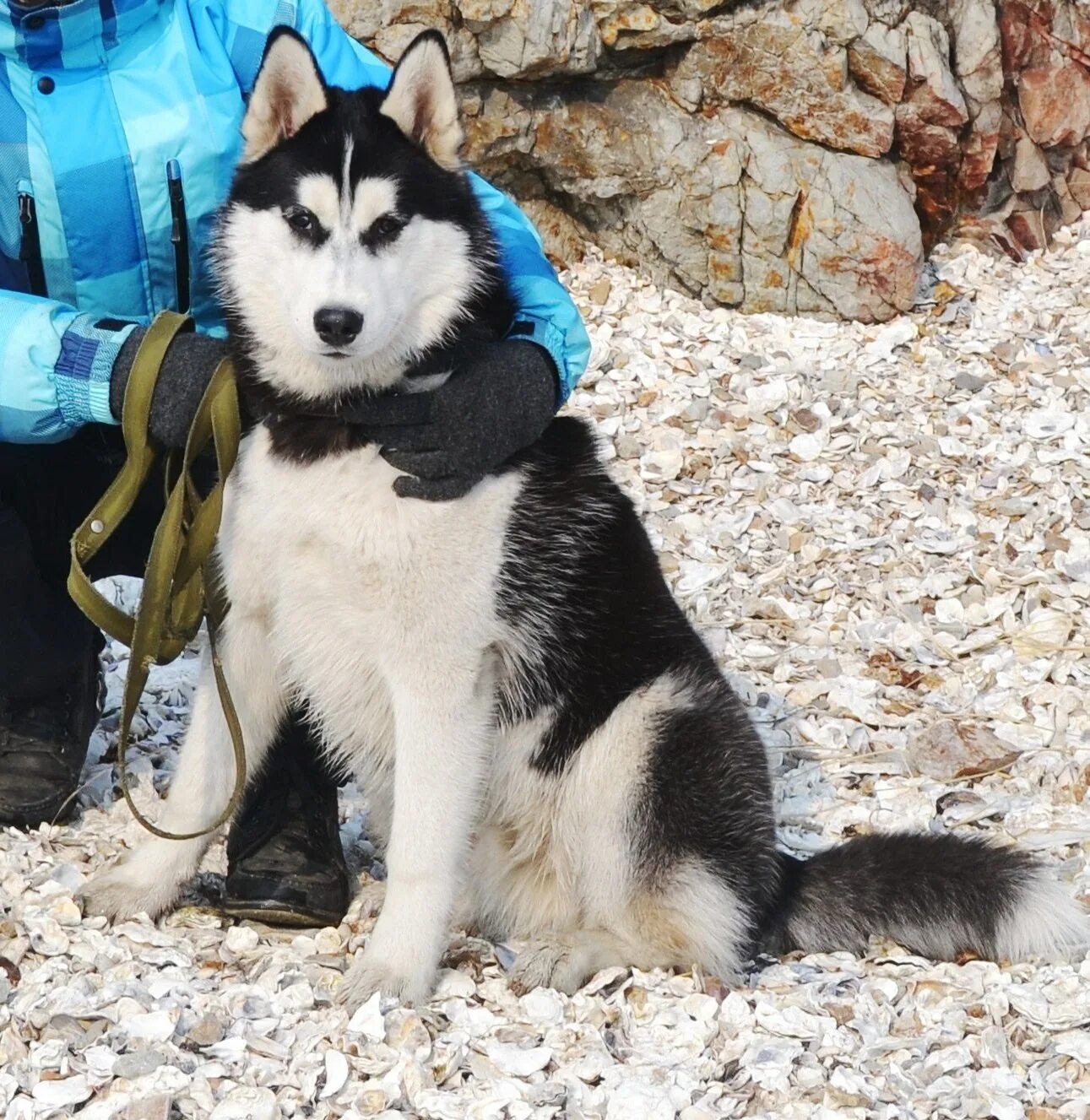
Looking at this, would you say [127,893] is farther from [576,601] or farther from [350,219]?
[350,219]

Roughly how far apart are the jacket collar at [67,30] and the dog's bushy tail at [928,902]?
85.6 inches

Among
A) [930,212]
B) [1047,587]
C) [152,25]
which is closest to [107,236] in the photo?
[152,25]

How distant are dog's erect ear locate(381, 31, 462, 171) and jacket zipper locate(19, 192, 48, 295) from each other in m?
0.77

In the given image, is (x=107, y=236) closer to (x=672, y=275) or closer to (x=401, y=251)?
(x=401, y=251)

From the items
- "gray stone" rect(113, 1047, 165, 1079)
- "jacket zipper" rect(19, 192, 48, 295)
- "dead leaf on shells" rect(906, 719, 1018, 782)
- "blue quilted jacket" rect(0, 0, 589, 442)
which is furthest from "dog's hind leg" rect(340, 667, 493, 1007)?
"dead leaf on shells" rect(906, 719, 1018, 782)

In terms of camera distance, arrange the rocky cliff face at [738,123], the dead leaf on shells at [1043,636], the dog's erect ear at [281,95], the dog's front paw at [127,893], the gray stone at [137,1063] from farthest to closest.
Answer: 1. the rocky cliff face at [738,123]
2. the dead leaf on shells at [1043,636]
3. the dog's front paw at [127,893]
4. the dog's erect ear at [281,95]
5. the gray stone at [137,1063]

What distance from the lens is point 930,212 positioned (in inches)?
252

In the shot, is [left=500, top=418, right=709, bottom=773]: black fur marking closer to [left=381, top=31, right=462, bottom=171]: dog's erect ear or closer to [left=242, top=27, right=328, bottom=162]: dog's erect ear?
[left=381, top=31, right=462, bottom=171]: dog's erect ear

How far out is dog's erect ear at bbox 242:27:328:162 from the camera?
7.86ft

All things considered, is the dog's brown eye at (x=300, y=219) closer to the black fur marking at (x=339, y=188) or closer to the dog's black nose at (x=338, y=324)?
the black fur marking at (x=339, y=188)

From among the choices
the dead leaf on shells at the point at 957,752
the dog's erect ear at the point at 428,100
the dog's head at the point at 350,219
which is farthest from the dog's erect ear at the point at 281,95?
the dead leaf on shells at the point at 957,752

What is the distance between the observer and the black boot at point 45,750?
300 cm

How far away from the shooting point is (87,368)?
8.21 ft

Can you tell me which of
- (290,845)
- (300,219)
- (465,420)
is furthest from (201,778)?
(300,219)
